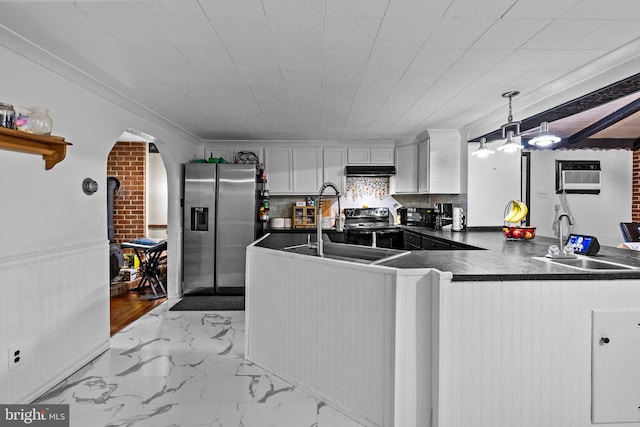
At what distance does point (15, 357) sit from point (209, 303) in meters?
2.29

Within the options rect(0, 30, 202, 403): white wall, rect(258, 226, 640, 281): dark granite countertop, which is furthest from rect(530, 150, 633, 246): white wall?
rect(0, 30, 202, 403): white wall

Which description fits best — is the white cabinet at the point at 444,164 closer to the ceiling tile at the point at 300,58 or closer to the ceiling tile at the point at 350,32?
the ceiling tile at the point at 300,58

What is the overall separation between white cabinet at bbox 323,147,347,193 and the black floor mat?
2.21 meters

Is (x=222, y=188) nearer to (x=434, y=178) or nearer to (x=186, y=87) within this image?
(x=186, y=87)

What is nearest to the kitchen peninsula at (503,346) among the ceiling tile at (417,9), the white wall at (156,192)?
the ceiling tile at (417,9)

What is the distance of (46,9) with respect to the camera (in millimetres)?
1698

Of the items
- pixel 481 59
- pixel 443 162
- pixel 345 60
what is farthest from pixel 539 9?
pixel 443 162

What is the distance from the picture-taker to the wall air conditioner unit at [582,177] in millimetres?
3924

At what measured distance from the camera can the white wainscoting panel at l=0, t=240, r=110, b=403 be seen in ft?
6.42

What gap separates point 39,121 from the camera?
2.00 metres

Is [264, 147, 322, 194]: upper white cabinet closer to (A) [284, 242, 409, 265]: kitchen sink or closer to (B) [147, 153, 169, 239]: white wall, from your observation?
(B) [147, 153, 169, 239]: white wall

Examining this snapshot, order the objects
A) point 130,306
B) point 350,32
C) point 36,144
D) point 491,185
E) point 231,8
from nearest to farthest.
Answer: point 231,8 → point 350,32 → point 36,144 → point 130,306 → point 491,185

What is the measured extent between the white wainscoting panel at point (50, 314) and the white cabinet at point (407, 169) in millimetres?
3931

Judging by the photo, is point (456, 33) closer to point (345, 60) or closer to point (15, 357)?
point (345, 60)
